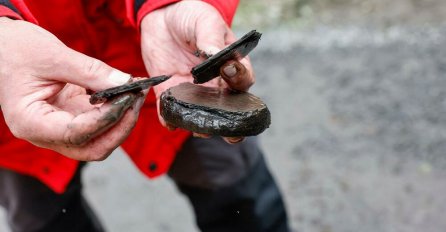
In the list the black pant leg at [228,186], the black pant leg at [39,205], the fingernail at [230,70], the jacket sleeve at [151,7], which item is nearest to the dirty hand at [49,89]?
the fingernail at [230,70]

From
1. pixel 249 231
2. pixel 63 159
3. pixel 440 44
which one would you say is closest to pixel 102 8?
pixel 63 159

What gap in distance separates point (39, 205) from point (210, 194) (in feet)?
2.31

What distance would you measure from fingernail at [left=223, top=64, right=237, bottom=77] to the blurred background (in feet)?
5.13

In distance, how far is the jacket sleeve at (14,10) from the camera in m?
1.62

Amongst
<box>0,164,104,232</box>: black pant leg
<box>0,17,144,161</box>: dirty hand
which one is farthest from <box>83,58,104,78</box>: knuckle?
Result: <box>0,164,104,232</box>: black pant leg

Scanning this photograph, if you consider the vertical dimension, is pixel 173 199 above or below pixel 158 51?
below

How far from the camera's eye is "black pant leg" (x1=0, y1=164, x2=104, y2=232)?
230 cm

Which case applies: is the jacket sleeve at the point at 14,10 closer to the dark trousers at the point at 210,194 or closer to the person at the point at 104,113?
the person at the point at 104,113

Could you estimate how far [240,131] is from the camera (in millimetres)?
1595

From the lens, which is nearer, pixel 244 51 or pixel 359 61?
pixel 244 51

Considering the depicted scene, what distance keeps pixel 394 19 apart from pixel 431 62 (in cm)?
62

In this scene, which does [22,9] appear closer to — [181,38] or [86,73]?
[86,73]

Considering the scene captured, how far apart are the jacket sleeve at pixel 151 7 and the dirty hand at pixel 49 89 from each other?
41cm

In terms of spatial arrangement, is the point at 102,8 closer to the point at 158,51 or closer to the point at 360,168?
the point at 158,51
